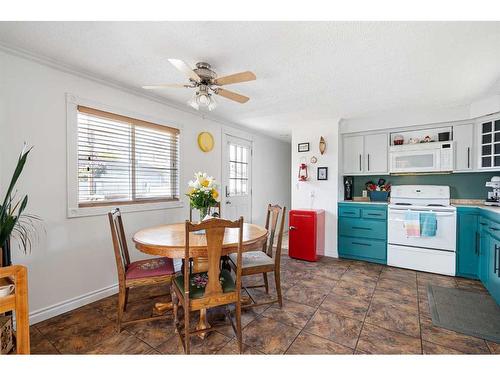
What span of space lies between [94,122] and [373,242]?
13.0 ft

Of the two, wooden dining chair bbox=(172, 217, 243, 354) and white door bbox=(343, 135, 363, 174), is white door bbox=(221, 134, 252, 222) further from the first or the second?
wooden dining chair bbox=(172, 217, 243, 354)

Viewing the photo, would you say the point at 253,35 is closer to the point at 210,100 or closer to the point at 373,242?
the point at 210,100

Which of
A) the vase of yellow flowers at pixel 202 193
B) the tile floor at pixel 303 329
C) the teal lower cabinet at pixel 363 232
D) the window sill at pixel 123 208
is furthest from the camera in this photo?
the teal lower cabinet at pixel 363 232

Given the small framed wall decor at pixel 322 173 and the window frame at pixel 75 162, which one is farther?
the small framed wall decor at pixel 322 173

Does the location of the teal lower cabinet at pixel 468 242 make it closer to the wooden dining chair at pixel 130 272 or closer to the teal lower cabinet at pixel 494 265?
the teal lower cabinet at pixel 494 265

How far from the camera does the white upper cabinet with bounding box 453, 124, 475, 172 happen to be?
325 cm

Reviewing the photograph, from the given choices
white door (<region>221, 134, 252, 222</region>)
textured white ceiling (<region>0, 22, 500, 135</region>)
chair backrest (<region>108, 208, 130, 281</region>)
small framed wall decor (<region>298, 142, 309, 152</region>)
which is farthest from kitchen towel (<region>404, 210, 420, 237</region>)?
chair backrest (<region>108, 208, 130, 281</region>)

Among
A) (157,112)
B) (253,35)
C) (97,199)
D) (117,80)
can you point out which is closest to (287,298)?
(97,199)

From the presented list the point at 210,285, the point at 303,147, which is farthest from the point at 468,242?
the point at 210,285

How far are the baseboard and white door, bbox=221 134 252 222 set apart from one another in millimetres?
1956

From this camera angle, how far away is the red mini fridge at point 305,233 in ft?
11.9

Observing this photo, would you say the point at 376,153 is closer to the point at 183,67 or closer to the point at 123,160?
the point at 183,67

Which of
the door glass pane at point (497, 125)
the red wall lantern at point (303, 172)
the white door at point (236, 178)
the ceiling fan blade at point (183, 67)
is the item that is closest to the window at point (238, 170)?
the white door at point (236, 178)

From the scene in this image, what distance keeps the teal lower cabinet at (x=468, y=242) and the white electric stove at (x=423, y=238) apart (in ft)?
0.21
